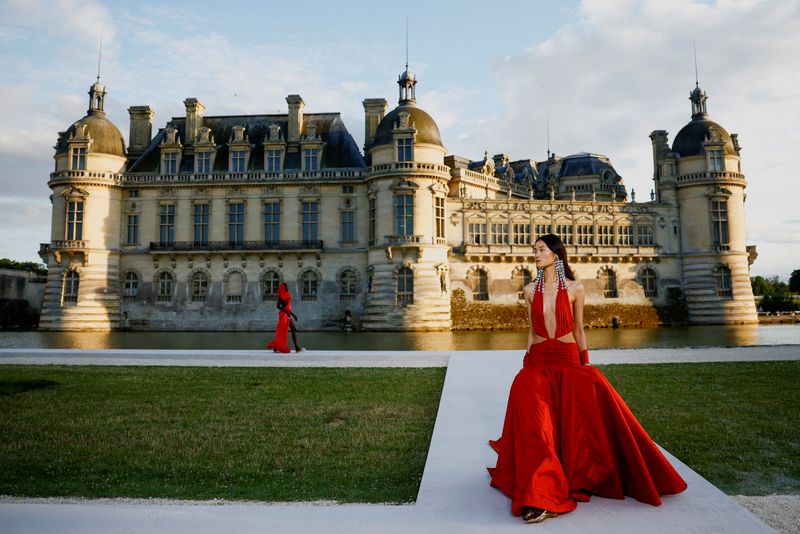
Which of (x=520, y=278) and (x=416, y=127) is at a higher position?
(x=416, y=127)

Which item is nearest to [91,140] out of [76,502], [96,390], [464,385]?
[96,390]

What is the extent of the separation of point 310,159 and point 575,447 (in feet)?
130

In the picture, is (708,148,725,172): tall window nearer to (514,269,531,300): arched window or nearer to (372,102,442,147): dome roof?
(514,269,531,300): arched window

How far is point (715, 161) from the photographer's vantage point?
4609cm

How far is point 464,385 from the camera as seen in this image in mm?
11930

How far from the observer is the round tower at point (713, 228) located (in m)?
44.9

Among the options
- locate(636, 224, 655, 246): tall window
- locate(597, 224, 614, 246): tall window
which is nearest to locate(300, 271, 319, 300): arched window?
locate(597, 224, 614, 246): tall window

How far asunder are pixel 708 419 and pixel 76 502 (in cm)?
872

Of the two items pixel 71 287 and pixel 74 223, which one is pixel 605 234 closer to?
pixel 74 223

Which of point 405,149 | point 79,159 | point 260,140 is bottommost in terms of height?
point 405,149

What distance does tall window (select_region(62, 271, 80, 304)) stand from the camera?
41.1m

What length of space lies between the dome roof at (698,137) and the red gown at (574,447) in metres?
→ 47.1

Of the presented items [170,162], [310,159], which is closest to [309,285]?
[310,159]

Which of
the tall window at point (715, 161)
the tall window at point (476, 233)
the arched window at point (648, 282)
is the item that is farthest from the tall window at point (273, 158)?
the tall window at point (715, 161)
